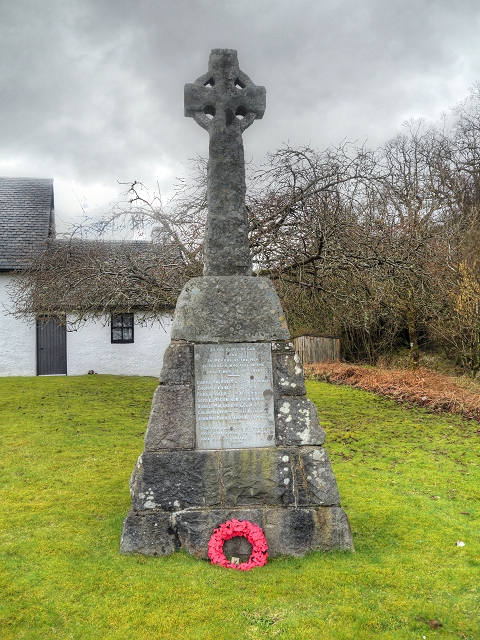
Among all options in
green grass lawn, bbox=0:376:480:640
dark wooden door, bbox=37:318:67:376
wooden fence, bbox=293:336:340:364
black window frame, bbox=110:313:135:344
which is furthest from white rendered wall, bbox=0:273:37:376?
wooden fence, bbox=293:336:340:364

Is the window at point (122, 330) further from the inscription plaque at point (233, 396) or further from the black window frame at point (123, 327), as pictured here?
the inscription plaque at point (233, 396)

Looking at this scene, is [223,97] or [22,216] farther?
[22,216]

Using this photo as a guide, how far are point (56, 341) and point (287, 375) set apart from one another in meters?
16.7

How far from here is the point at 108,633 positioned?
375 centimetres

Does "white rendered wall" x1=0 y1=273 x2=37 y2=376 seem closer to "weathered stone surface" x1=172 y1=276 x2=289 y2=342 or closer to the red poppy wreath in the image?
"weathered stone surface" x1=172 y1=276 x2=289 y2=342

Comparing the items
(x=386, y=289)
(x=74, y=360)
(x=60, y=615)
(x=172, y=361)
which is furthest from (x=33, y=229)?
(x=60, y=615)

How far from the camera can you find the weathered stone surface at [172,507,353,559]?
499 centimetres

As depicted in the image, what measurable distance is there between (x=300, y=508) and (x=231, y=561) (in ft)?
2.67

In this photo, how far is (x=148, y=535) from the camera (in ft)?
16.3

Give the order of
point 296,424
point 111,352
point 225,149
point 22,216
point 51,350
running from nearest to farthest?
point 296,424
point 225,149
point 51,350
point 111,352
point 22,216

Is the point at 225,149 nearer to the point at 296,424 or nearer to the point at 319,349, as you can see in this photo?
the point at 296,424

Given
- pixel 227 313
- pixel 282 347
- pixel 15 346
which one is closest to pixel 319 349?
pixel 15 346

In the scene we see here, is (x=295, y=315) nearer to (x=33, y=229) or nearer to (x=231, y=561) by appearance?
(x=231, y=561)

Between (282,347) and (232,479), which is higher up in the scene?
(282,347)
